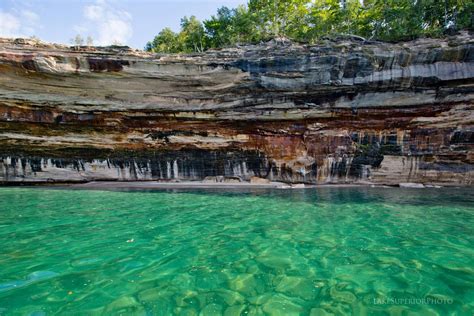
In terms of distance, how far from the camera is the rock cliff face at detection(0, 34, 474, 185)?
13.0 meters

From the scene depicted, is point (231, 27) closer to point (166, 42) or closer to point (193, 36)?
point (193, 36)

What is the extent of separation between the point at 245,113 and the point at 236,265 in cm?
1227

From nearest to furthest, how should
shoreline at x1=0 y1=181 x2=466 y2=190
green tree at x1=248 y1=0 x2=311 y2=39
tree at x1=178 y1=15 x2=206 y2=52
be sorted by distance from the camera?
shoreline at x1=0 y1=181 x2=466 y2=190 → green tree at x1=248 y1=0 x2=311 y2=39 → tree at x1=178 y1=15 x2=206 y2=52

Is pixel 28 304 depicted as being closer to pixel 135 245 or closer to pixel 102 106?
pixel 135 245

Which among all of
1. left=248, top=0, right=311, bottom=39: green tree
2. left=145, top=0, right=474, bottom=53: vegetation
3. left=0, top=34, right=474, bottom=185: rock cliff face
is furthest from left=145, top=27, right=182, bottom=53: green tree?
left=0, top=34, right=474, bottom=185: rock cliff face

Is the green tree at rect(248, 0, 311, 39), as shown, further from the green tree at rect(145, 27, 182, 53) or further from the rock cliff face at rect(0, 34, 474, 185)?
the rock cliff face at rect(0, 34, 474, 185)

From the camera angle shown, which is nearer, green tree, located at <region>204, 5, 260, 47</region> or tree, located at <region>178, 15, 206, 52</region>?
green tree, located at <region>204, 5, 260, 47</region>

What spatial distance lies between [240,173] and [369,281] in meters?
13.6

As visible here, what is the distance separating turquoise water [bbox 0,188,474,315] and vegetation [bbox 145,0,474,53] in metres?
19.6

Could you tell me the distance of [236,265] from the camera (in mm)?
3643

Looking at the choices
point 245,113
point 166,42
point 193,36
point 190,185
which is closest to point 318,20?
point 193,36

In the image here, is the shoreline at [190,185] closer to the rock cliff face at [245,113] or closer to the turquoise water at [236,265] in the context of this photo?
the rock cliff face at [245,113]

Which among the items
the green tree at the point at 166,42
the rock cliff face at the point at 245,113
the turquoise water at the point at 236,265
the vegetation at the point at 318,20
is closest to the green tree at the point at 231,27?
the vegetation at the point at 318,20

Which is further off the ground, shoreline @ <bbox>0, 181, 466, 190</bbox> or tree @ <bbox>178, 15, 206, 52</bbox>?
tree @ <bbox>178, 15, 206, 52</bbox>
